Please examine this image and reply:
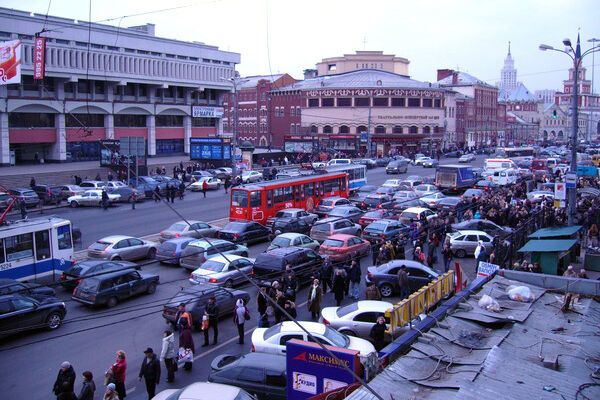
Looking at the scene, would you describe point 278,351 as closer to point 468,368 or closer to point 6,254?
point 468,368

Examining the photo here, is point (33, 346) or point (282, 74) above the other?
point (282, 74)

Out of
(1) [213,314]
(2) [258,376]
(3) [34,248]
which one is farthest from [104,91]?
(2) [258,376]

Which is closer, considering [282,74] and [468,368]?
[468,368]

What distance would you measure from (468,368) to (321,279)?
380 inches

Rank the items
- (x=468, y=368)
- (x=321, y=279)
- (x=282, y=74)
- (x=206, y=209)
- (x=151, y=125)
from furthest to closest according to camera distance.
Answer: (x=282, y=74), (x=151, y=125), (x=206, y=209), (x=321, y=279), (x=468, y=368)

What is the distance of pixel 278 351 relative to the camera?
11.9 m

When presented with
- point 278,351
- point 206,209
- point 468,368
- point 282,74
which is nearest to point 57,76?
point 206,209

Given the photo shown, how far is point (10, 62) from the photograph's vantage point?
32812mm

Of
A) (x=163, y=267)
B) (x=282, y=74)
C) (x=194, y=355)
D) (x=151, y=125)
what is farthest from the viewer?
(x=282, y=74)

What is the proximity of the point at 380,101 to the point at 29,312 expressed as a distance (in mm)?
76506

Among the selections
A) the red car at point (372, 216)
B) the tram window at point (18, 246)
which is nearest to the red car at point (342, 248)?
the red car at point (372, 216)

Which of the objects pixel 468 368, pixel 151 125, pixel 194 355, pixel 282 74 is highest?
pixel 282 74

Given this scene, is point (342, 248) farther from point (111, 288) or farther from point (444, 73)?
point (444, 73)

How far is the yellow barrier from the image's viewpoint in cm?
1043
